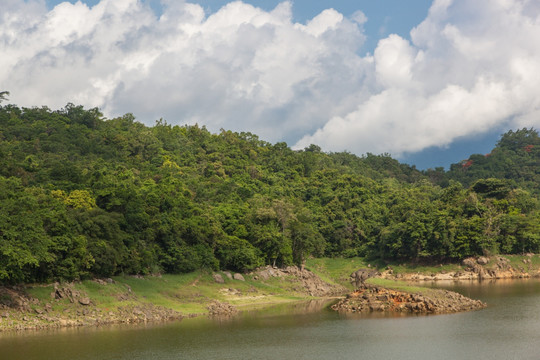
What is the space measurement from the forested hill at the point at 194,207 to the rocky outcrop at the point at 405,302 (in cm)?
1931

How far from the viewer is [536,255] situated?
95812mm

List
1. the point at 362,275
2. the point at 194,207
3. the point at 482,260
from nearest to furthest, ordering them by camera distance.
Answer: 1. the point at 194,207
2. the point at 482,260
3. the point at 362,275

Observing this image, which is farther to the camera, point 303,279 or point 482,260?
point 482,260

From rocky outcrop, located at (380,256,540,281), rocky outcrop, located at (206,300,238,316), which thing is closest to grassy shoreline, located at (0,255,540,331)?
rocky outcrop, located at (206,300,238,316)

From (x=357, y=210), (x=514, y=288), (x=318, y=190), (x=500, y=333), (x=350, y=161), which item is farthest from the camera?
(x=350, y=161)

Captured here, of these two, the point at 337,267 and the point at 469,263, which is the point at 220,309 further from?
the point at 469,263

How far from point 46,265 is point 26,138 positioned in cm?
7603

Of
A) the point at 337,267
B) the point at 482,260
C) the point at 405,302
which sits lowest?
the point at 405,302

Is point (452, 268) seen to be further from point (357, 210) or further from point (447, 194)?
point (357, 210)

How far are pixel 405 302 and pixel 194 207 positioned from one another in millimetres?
35204

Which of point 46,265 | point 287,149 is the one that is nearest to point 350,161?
point 287,149

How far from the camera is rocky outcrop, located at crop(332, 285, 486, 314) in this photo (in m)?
57.2

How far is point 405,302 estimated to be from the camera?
58.9 metres

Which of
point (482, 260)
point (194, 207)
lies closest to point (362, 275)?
point (482, 260)
